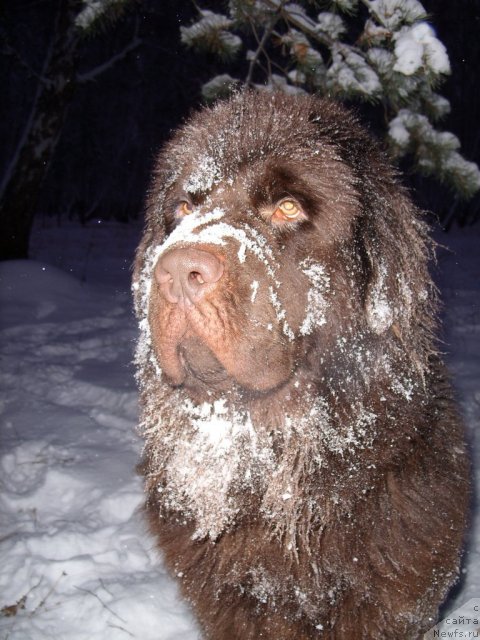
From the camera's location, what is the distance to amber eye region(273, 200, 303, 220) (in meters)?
1.96

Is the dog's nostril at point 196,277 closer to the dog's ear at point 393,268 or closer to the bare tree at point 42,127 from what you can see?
the dog's ear at point 393,268

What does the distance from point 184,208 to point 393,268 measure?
904 millimetres

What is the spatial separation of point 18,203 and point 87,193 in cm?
2068

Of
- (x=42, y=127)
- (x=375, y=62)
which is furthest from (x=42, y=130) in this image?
(x=375, y=62)

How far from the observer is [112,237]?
60.0 ft

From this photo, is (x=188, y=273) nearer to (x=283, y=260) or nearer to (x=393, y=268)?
(x=283, y=260)

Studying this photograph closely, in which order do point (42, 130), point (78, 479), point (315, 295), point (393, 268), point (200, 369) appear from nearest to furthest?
point (200, 369), point (315, 295), point (393, 268), point (78, 479), point (42, 130)

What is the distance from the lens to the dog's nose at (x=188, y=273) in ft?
5.20

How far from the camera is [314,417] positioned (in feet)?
6.29

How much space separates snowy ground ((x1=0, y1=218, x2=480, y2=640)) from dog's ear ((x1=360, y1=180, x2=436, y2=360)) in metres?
1.52

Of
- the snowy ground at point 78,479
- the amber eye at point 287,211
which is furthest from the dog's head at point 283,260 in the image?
the snowy ground at point 78,479

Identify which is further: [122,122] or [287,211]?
[122,122]

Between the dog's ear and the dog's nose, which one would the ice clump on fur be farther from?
the dog's nose

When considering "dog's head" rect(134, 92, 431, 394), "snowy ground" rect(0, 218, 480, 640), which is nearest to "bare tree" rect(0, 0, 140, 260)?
"snowy ground" rect(0, 218, 480, 640)
